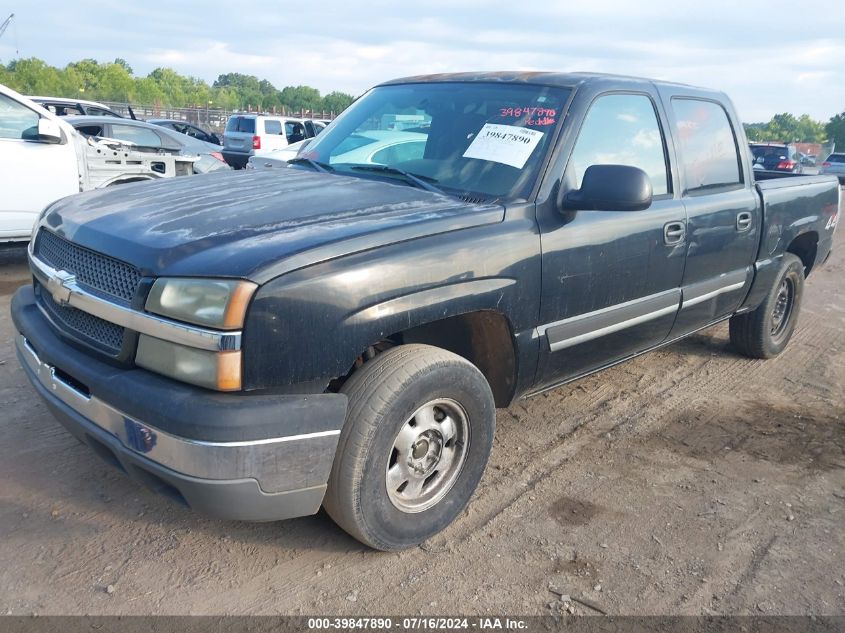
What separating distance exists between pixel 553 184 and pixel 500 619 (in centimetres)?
179

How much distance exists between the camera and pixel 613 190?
2955mm

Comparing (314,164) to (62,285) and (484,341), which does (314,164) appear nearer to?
(484,341)

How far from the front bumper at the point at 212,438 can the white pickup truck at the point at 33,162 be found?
4.94m

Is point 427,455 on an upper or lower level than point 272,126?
lower

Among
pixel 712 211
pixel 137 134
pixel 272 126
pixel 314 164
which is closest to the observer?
pixel 314 164

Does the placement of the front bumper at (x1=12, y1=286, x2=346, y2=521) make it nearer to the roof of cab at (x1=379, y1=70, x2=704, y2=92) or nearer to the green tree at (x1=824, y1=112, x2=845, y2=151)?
the roof of cab at (x1=379, y1=70, x2=704, y2=92)

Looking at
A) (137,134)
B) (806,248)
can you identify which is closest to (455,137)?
(806,248)

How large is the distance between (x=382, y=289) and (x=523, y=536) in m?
1.26

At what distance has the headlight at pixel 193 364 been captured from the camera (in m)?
2.19

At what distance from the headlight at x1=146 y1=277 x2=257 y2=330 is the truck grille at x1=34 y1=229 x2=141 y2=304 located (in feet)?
0.49

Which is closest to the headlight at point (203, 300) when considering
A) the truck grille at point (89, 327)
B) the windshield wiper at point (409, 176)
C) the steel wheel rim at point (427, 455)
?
the truck grille at point (89, 327)

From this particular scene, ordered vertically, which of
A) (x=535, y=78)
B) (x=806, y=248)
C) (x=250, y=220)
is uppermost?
(x=535, y=78)

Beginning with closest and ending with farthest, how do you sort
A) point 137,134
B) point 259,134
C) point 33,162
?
point 33,162, point 137,134, point 259,134

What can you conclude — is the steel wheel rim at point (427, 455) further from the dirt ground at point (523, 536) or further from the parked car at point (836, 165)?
the parked car at point (836, 165)
